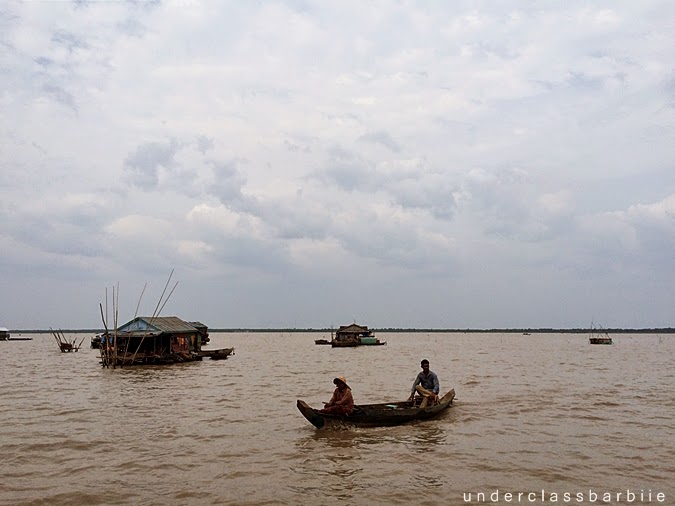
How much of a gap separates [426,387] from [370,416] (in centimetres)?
251

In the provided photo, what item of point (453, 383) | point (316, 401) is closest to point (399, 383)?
point (453, 383)

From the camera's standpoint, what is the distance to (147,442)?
11.7 meters

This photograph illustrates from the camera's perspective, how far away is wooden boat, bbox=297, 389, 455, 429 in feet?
40.2

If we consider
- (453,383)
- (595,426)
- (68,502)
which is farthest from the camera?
(453,383)

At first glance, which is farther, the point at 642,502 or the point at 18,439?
the point at 18,439

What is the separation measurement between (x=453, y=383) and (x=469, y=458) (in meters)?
13.9

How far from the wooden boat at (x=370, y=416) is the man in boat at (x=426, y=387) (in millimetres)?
212

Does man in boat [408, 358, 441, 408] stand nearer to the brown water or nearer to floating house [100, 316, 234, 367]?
the brown water

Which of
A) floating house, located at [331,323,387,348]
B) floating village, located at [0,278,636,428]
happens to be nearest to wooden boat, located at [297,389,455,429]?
floating village, located at [0,278,636,428]

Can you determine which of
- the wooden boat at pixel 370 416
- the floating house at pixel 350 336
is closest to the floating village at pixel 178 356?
the wooden boat at pixel 370 416

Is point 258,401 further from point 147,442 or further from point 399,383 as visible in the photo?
point 399,383

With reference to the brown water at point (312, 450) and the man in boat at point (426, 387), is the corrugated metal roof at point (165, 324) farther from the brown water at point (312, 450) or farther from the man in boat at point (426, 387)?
the man in boat at point (426, 387)

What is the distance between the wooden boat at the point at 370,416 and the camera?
12.3 meters

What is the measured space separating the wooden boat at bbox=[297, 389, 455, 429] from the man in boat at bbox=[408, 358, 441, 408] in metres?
0.21
